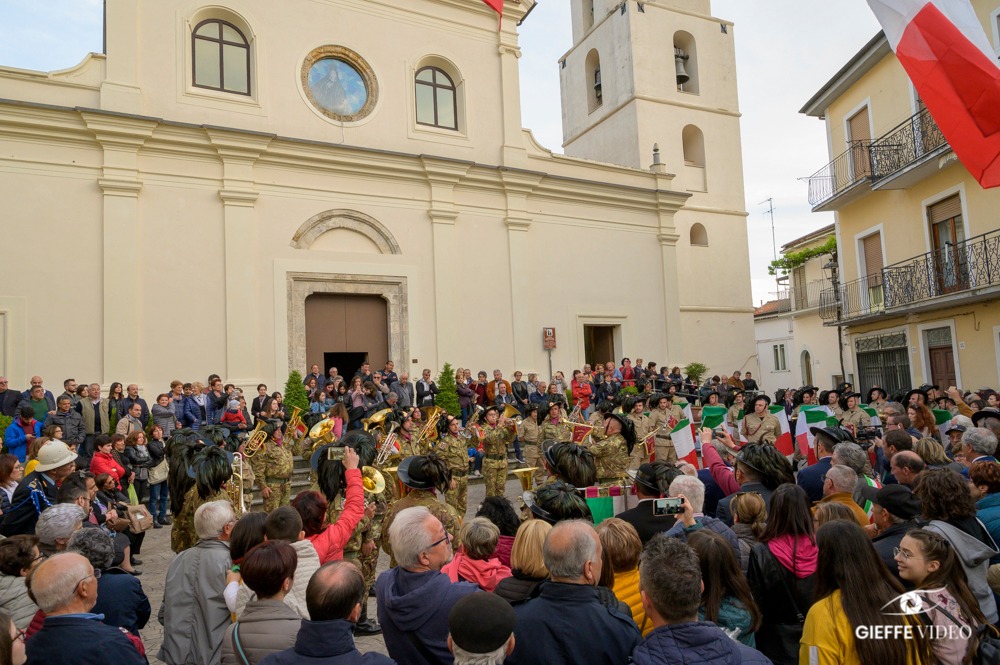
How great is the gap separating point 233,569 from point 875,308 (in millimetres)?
20211

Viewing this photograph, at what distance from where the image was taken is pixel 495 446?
35.9ft

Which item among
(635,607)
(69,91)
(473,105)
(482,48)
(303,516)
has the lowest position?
(635,607)

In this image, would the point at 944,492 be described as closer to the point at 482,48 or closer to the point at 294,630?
the point at 294,630

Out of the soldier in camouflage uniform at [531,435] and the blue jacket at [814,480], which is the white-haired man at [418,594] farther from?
the soldier in camouflage uniform at [531,435]

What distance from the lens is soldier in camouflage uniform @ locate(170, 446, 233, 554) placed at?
5366mm

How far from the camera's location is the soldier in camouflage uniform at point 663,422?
11.4m

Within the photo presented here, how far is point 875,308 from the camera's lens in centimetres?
1983

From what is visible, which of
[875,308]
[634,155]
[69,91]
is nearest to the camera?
[69,91]

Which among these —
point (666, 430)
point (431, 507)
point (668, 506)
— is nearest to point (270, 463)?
point (431, 507)

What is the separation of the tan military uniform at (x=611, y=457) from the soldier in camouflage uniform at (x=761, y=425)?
121 inches

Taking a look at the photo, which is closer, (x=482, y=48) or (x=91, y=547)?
(x=91, y=547)

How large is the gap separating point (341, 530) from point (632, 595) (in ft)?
6.27

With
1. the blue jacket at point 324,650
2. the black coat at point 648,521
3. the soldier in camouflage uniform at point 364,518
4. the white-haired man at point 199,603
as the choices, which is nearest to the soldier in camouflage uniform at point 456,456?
the soldier in camouflage uniform at point 364,518

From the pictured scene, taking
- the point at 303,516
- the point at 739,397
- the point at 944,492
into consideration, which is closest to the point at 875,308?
the point at 739,397
